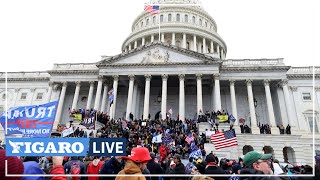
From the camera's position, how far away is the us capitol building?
36.6 m

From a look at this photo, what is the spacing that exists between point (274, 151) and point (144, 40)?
3997cm

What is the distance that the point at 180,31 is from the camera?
60656 millimetres

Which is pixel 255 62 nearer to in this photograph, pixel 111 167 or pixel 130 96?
pixel 130 96

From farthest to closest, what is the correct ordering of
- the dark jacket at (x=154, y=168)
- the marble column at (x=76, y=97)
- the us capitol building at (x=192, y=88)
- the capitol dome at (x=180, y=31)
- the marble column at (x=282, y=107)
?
1. the capitol dome at (x=180, y=31)
2. the marble column at (x=76, y=97)
3. the marble column at (x=282, y=107)
4. the us capitol building at (x=192, y=88)
5. the dark jacket at (x=154, y=168)

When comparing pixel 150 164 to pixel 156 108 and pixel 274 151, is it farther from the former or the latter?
pixel 156 108

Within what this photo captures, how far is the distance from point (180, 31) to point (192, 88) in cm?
2124

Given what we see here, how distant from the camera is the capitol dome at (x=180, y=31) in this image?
200ft

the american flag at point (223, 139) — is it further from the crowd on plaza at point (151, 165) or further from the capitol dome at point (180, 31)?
the capitol dome at point (180, 31)

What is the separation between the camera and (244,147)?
33000 millimetres

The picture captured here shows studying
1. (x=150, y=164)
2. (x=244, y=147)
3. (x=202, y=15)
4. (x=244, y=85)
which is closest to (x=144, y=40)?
(x=202, y=15)

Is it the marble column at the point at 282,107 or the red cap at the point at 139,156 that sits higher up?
the marble column at the point at 282,107

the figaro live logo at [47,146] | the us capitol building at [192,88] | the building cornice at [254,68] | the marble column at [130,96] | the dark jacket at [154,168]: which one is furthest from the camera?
the building cornice at [254,68]

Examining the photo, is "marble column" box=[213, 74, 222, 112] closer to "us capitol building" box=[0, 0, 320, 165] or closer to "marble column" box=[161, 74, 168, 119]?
"us capitol building" box=[0, 0, 320, 165]

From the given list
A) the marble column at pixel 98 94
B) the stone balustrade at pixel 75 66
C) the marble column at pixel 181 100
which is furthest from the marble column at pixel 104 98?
the marble column at pixel 181 100
